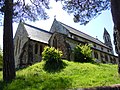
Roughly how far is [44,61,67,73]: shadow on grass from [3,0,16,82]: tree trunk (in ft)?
21.7

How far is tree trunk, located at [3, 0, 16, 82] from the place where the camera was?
1350cm

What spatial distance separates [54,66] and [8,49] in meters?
8.12

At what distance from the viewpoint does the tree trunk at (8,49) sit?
13500 millimetres

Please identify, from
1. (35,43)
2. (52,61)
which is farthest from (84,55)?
(35,43)

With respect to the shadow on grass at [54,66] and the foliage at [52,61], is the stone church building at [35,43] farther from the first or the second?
the shadow on grass at [54,66]

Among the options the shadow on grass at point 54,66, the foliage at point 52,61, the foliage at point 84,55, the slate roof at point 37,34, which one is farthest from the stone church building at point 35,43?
the shadow on grass at point 54,66

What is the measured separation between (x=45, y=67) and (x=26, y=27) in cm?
1809

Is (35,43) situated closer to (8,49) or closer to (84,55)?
(84,55)

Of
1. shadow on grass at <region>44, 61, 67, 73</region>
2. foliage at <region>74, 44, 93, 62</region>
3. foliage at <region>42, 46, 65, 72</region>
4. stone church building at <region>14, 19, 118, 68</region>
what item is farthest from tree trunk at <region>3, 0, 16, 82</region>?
stone church building at <region>14, 19, 118, 68</region>

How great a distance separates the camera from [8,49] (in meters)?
13.8

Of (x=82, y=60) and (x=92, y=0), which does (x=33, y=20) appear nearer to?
(x=92, y=0)

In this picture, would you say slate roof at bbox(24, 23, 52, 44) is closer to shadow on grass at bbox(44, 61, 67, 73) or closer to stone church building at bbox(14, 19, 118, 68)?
stone church building at bbox(14, 19, 118, 68)

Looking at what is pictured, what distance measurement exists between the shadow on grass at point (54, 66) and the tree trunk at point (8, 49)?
21.7 ft

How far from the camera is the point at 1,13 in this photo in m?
16.7
